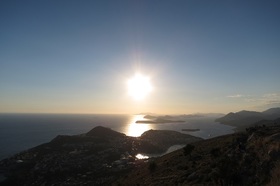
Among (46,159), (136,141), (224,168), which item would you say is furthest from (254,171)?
(136,141)

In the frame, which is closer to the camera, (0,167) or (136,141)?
(0,167)

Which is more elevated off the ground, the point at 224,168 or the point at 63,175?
the point at 224,168

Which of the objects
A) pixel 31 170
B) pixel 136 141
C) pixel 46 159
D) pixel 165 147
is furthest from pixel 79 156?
pixel 165 147

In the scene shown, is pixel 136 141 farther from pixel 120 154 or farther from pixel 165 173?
pixel 165 173

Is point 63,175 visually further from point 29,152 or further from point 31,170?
point 29,152

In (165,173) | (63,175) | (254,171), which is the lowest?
(63,175)

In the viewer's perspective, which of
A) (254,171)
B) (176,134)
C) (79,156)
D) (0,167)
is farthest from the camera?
(176,134)

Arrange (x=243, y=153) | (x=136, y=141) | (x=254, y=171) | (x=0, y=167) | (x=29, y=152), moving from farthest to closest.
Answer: (x=136, y=141) → (x=29, y=152) → (x=0, y=167) → (x=243, y=153) → (x=254, y=171)
